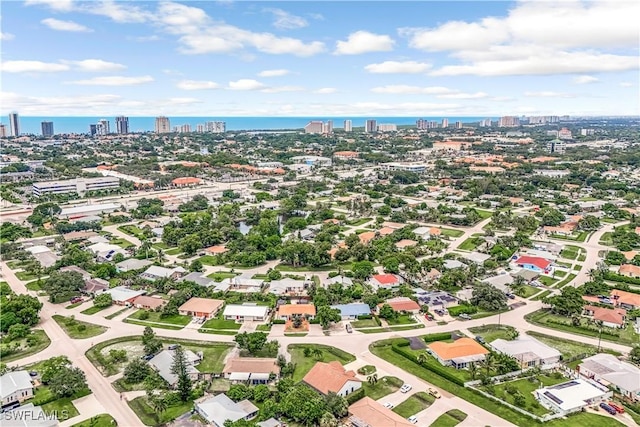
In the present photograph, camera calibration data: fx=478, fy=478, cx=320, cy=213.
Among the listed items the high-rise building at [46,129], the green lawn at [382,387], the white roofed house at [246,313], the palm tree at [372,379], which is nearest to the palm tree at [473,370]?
the green lawn at [382,387]

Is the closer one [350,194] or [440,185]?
[350,194]

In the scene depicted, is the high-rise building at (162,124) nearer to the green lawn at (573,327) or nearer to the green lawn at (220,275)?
the green lawn at (220,275)

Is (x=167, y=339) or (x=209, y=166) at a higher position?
(x=209, y=166)

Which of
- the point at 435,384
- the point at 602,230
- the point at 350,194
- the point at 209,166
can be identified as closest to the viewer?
the point at 435,384

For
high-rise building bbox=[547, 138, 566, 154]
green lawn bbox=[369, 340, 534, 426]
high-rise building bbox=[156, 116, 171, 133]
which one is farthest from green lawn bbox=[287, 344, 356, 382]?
high-rise building bbox=[156, 116, 171, 133]

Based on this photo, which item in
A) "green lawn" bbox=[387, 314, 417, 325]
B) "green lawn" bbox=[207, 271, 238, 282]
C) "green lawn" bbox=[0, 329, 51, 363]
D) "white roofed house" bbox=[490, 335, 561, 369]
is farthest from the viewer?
"green lawn" bbox=[207, 271, 238, 282]

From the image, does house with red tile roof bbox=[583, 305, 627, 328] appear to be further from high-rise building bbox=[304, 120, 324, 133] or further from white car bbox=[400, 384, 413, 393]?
high-rise building bbox=[304, 120, 324, 133]

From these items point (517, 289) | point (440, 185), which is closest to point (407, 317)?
point (517, 289)

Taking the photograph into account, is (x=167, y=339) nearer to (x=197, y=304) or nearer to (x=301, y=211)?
(x=197, y=304)

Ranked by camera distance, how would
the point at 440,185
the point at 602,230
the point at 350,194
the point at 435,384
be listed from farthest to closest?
1. the point at 440,185
2. the point at 350,194
3. the point at 602,230
4. the point at 435,384
